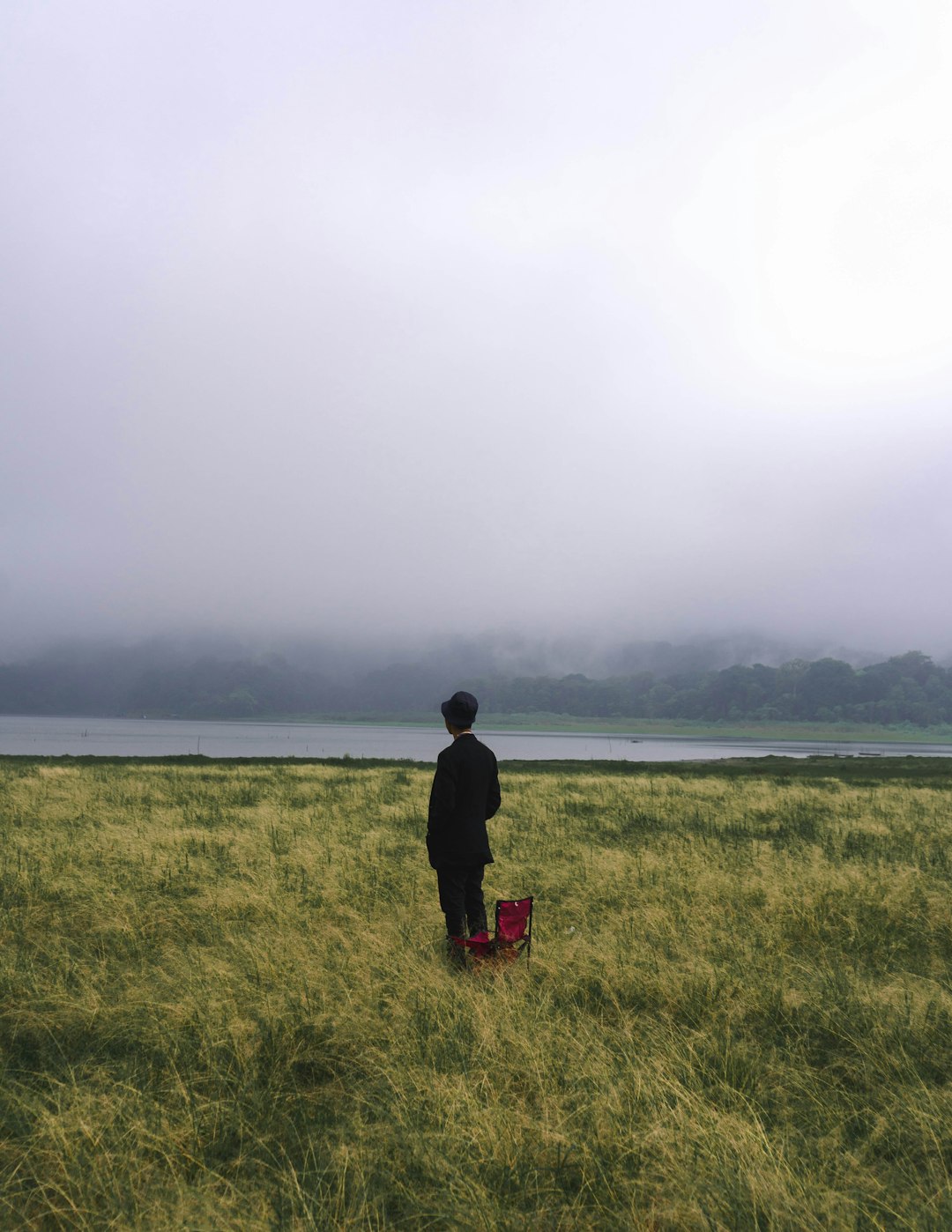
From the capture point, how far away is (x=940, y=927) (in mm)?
9234

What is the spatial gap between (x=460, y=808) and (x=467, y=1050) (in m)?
2.30

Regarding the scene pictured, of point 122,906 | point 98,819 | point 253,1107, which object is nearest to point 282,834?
point 98,819

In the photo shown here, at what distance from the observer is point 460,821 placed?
7.26m

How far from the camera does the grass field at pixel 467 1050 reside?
3756 mm

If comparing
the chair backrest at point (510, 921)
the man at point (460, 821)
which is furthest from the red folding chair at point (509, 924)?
the man at point (460, 821)

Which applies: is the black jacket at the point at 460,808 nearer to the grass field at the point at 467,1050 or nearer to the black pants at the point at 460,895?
the black pants at the point at 460,895

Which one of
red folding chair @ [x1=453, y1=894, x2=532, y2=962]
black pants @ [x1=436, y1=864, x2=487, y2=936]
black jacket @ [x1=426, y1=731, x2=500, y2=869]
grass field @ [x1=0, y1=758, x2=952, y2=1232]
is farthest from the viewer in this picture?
black pants @ [x1=436, y1=864, x2=487, y2=936]

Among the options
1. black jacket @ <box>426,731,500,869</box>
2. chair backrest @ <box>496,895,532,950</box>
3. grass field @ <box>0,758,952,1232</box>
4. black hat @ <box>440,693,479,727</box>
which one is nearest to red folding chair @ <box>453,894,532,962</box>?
chair backrest @ <box>496,895,532,950</box>

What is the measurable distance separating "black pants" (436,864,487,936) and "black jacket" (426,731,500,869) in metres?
0.09

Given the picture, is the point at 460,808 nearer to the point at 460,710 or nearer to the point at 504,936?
the point at 460,710

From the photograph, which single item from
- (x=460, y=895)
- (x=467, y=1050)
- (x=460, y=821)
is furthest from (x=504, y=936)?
(x=467, y=1050)

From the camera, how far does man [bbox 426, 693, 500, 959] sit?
7133 mm

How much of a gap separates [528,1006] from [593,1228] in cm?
251

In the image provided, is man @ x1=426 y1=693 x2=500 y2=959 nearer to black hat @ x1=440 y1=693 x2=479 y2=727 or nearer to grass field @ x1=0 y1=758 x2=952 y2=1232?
black hat @ x1=440 y1=693 x2=479 y2=727
